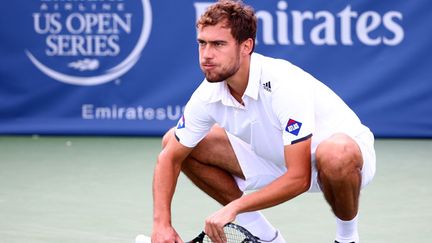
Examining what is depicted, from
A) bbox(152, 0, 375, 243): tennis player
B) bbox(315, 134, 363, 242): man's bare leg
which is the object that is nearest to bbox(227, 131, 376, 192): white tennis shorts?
bbox(152, 0, 375, 243): tennis player

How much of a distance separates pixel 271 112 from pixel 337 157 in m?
0.30

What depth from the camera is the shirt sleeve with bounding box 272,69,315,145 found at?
159 inches

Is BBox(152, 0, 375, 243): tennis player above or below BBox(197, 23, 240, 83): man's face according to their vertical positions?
below

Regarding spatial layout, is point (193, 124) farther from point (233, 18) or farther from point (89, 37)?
point (89, 37)

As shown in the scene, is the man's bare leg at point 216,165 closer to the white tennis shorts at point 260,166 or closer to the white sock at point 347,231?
the white tennis shorts at point 260,166

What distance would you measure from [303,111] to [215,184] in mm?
731

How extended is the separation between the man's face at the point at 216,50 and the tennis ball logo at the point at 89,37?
3.76m

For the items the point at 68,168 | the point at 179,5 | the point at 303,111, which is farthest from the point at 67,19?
the point at 303,111

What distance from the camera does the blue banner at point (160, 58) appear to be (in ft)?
24.7

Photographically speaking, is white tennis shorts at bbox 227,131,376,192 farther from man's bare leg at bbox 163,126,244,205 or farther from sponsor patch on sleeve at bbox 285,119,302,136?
sponsor patch on sleeve at bbox 285,119,302,136

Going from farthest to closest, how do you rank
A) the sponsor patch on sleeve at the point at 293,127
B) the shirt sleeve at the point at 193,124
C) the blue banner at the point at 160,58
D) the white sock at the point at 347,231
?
1. the blue banner at the point at 160,58
2. the white sock at the point at 347,231
3. the shirt sleeve at the point at 193,124
4. the sponsor patch on sleeve at the point at 293,127

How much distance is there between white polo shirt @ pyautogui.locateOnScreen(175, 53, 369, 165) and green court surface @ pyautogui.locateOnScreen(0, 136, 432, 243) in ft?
2.48

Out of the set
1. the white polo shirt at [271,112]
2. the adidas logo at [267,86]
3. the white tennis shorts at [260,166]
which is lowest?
the white tennis shorts at [260,166]

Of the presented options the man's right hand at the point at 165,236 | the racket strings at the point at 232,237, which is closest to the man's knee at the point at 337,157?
the racket strings at the point at 232,237
